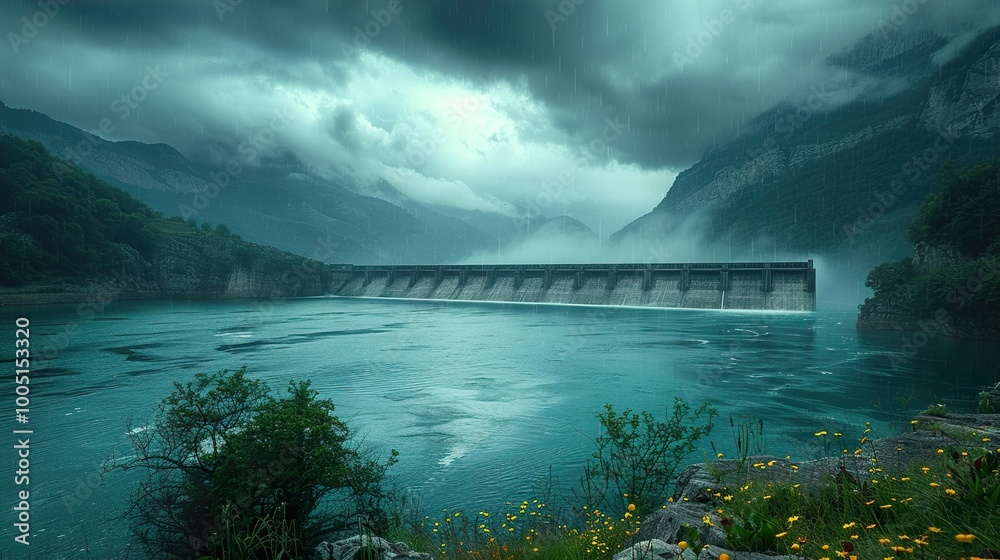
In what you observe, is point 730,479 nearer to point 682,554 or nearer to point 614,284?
point 682,554

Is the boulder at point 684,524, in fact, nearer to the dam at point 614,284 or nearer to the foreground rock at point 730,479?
the foreground rock at point 730,479

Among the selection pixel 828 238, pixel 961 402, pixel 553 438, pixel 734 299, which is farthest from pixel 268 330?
pixel 828 238

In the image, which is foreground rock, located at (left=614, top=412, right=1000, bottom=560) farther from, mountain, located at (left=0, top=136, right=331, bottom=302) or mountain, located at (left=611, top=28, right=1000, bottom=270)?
mountain, located at (left=611, top=28, right=1000, bottom=270)

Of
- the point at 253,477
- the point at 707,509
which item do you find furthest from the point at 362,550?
the point at 253,477

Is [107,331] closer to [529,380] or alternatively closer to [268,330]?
[268,330]

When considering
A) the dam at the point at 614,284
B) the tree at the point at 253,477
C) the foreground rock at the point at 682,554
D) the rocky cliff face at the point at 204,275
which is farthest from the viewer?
the rocky cliff face at the point at 204,275

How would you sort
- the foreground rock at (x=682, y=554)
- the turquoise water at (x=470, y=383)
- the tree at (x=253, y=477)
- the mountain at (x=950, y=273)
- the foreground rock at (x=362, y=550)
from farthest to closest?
the mountain at (x=950, y=273) < the turquoise water at (x=470, y=383) < the tree at (x=253, y=477) < the foreground rock at (x=362, y=550) < the foreground rock at (x=682, y=554)

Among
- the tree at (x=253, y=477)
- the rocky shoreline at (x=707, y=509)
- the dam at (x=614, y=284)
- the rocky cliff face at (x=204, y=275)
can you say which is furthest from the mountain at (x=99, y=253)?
the rocky shoreline at (x=707, y=509)
